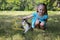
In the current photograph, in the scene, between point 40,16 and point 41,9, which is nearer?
point 41,9

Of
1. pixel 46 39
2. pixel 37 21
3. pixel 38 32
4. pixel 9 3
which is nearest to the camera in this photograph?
pixel 46 39

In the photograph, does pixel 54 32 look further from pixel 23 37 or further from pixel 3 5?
pixel 3 5

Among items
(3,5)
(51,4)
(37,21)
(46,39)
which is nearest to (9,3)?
(3,5)

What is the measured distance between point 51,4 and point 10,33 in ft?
34.6

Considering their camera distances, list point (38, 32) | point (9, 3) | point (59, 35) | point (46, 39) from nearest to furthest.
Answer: point (46, 39), point (59, 35), point (38, 32), point (9, 3)

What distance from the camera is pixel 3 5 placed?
571 inches

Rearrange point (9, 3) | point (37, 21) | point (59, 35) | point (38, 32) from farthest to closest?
point (9, 3) → point (37, 21) → point (38, 32) → point (59, 35)

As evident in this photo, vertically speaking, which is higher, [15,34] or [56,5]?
[15,34]

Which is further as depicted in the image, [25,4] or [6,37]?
[25,4]

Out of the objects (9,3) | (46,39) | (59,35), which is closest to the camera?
(46,39)

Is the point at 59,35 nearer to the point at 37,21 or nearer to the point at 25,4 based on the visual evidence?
the point at 37,21

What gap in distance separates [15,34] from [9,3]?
10573mm

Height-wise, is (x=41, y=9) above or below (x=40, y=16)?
above

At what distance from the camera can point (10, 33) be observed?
13.5 feet
